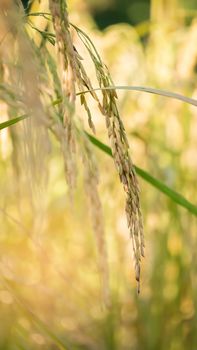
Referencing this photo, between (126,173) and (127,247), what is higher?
(127,247)

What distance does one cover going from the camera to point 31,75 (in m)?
0.42

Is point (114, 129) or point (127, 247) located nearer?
point (114, 129)

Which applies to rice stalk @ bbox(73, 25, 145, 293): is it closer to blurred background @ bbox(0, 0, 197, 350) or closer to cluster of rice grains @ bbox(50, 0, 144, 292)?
cluster of rice grains @ bbox(50, 0, 144, 292)

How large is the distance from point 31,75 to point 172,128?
4.48ft

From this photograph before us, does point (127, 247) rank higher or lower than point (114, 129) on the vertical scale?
higher

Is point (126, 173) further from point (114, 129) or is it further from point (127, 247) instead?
point (127, 247)

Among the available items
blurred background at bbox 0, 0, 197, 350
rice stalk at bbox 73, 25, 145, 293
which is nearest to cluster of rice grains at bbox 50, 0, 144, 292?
rice stalk at bbox 73, 25, 145, 293

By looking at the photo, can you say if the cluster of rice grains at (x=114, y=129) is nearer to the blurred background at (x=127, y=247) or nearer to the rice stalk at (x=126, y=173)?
the rice stalk at (x=126, y=173)

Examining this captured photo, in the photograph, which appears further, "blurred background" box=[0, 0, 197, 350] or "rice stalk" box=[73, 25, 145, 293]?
"blurred background" box=[0, 0, 197, 350]

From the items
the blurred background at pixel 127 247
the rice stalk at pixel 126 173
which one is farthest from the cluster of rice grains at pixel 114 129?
the blurred background at pixel 127 247

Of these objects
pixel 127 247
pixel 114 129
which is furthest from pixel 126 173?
pixel 127 247

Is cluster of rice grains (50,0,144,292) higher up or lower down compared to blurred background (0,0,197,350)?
lower down

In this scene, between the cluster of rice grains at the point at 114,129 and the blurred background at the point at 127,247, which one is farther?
the blurred background at the point at 127,247

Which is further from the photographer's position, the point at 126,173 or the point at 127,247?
the point at 127,247
